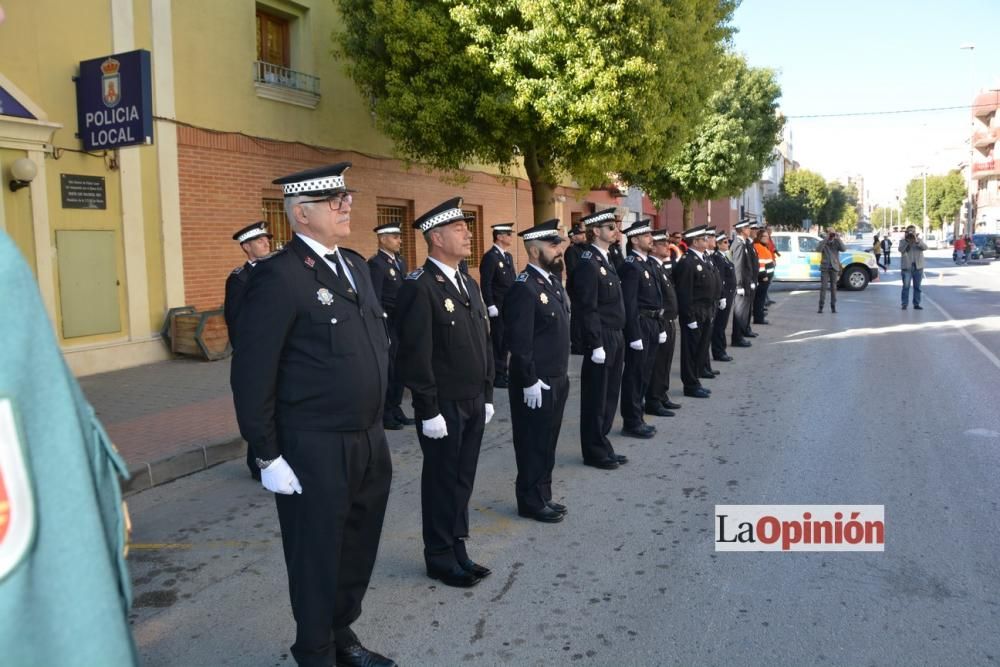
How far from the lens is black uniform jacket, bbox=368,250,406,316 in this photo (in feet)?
28.2

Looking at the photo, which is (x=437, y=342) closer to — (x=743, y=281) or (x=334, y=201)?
(x=334, y=201)

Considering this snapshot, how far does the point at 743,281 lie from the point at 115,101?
395 inches

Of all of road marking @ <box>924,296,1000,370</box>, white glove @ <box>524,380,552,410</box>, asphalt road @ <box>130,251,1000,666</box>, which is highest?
white glove @ <box>524,380,552,410</box>

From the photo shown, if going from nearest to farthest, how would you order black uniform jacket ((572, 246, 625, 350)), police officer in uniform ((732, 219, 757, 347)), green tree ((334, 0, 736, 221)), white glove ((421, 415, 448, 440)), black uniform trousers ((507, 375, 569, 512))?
white glove ((421, 415, 448, 440)), black uniform trousers ((507, 375, 569, 512)), black uniform jacket ((572, 246, 625, 350)), green tree ((334, 0, 736, 221)), police officer in uniform ((732, 219, 757, 347))

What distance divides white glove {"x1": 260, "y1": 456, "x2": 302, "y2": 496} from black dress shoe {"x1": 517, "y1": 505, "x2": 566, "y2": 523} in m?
2.46

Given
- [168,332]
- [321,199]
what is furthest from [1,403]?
[168,332]

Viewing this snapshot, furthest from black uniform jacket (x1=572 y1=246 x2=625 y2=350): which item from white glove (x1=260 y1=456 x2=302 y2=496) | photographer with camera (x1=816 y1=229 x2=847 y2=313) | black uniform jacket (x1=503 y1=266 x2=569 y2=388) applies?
photographer with camera (x1=816 y1=229 x2=847 y2=313)

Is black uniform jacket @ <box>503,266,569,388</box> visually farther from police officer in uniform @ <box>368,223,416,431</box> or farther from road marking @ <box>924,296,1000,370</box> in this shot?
road marking @ <box>924,296,1000,370</box>

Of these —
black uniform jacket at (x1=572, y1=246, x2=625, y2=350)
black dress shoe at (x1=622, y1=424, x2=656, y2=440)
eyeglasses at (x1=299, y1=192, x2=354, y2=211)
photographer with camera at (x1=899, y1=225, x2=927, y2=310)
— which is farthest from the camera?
photographer with camera at (x1=899, y1=225, x2=927, y2=310)

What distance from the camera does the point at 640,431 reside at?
7.54 metres

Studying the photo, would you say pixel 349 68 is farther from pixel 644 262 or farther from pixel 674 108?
Result: pixel 644 262

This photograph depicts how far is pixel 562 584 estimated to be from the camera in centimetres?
425

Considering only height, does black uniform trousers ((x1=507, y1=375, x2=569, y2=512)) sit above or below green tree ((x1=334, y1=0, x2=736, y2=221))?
below

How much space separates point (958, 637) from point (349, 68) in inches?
473
